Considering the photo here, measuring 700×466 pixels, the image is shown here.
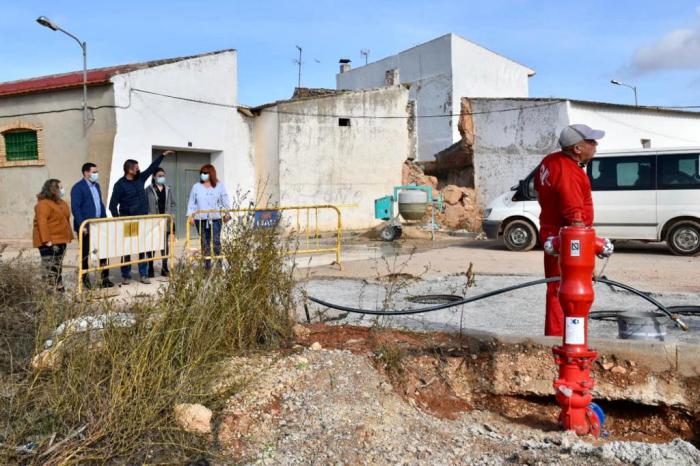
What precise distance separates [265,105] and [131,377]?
16.7 meters

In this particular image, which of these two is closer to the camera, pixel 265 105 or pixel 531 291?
pixel 531 291

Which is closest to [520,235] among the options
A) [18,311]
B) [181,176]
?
[181,176]

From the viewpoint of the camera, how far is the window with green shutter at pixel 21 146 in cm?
1614

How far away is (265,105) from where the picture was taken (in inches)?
748

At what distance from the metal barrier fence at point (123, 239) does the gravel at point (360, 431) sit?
339 cm

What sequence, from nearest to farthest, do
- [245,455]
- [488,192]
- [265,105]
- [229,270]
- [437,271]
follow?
[245,455] < [229,270] < [437,271] < [265,105] < [488,192]

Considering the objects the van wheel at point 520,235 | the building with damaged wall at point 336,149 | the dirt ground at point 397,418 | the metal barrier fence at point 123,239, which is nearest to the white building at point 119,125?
the building with damaged wall at point 336,149

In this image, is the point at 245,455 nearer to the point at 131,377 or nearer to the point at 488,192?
the point at 131,377

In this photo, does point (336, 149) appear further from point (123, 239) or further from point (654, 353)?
point (654, 353)

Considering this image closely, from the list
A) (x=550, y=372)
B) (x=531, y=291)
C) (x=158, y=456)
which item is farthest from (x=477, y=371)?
(x=531, y=291)

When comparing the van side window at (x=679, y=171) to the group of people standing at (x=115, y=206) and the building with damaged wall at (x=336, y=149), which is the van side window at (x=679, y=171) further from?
the building with damaged wall at (x=336, y=149)

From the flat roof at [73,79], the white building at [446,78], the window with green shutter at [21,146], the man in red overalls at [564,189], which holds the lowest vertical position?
the man in red overalls at [564,189]

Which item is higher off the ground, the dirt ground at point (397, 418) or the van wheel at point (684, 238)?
the van wheel at point (684, 238)

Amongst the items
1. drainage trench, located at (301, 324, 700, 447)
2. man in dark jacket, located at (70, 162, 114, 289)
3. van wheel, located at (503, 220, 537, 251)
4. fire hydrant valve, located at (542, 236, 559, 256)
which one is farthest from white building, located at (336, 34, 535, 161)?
fire hydrant valve, located at (542, 236, 559, 256)
